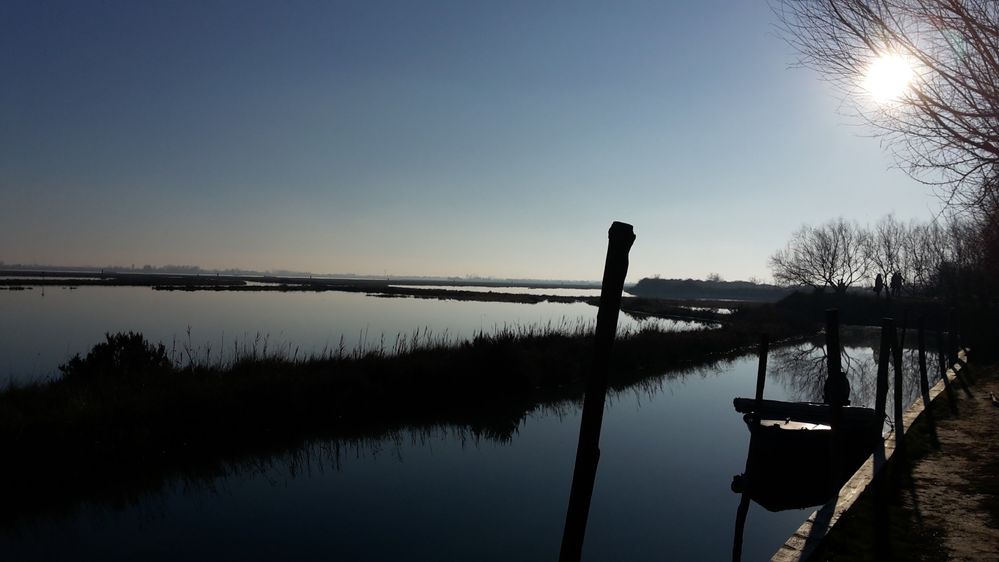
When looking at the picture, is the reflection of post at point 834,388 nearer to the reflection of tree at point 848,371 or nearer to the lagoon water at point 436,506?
the lagoon water at point 436,506

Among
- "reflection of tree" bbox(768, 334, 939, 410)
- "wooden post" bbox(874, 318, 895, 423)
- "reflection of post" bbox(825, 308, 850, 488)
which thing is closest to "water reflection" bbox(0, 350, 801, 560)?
"reflection of post" bbox(825, 308, 850, 488)

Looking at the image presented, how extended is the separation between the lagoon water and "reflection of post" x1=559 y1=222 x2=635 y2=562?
4514mm

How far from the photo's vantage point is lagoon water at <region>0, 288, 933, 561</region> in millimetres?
7801

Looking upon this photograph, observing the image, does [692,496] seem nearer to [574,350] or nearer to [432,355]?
[432,355]

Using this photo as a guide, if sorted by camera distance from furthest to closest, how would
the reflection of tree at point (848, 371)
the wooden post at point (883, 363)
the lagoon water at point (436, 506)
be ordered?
the reflection of tree at point (848, 371)
the wooden post at point (883, 363)
the lagoon water at point (436, 506)

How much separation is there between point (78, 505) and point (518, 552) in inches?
264

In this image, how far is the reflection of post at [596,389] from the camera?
3578 mm

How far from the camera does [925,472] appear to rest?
8070 mm

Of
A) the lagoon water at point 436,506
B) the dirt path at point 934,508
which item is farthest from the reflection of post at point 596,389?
the lagoon water at point 436,506

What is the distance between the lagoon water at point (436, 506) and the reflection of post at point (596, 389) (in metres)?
4.51

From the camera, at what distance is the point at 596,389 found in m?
3.64

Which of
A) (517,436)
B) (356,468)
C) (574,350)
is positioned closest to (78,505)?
(356,468)

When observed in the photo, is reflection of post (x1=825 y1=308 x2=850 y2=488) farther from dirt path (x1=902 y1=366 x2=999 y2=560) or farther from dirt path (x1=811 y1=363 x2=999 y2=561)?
dirt path (x1=902 y1=366 x2=999 y2=560)

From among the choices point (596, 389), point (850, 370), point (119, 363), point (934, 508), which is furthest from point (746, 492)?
point (850, 370)
